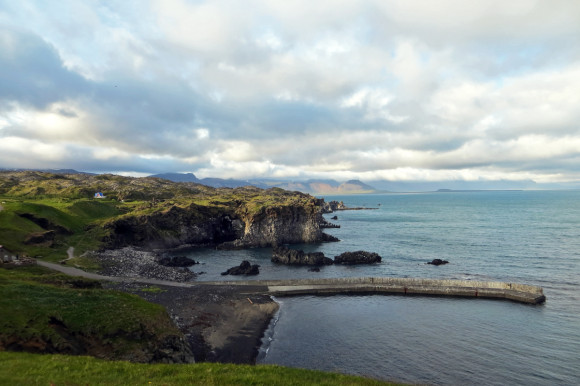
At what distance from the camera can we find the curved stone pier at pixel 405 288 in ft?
175

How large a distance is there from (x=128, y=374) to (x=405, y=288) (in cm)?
5073

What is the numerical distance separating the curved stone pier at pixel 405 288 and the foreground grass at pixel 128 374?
1497 inches

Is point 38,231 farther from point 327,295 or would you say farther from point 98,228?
point 327,295

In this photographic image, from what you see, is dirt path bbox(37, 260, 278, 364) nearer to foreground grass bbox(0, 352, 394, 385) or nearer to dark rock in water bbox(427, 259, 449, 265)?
foreground grass bbox(0, 352, 394, 385)

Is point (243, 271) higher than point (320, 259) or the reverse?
the reverse

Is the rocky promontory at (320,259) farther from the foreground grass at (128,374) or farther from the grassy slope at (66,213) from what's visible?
the foreground grass at (128,374)

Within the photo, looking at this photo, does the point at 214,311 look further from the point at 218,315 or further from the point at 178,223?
the point at 178,223

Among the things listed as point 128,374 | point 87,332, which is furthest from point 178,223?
point 128,374

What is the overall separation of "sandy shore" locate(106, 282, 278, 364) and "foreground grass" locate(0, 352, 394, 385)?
15.6 m

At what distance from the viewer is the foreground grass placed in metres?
15.2

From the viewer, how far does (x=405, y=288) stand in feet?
188

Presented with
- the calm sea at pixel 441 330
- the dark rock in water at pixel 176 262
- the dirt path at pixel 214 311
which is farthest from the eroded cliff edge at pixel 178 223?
the dirt path at pixel 214 311

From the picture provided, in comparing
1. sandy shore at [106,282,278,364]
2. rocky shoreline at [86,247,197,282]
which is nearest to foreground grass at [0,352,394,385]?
sandy shore at [106,282,278,364]

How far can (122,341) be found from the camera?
24984 mm
